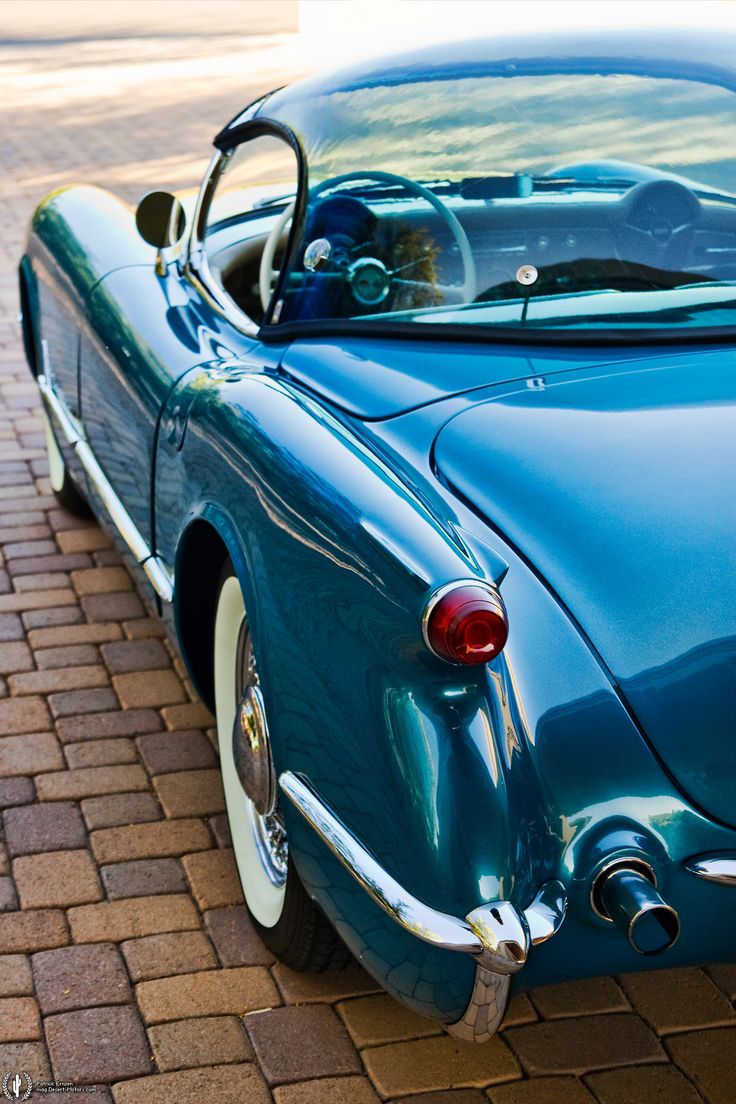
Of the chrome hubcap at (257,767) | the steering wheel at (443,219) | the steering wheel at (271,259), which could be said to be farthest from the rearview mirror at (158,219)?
the chrome hubcap at (257,767)

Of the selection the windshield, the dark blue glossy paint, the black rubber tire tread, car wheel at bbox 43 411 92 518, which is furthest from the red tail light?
car wheel at bbox 43 411 92 518

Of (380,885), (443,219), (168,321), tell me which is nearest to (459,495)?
(380,885)

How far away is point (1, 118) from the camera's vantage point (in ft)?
44.9

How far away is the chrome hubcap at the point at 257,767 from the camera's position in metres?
2.60

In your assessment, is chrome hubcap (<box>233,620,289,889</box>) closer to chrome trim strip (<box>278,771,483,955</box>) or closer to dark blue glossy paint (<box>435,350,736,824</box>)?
chrome trim strip (<box>278,771,483,955</box>)

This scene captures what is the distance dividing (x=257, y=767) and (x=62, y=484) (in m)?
2.50

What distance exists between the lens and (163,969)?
2.71 meters

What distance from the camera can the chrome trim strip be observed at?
188 cm

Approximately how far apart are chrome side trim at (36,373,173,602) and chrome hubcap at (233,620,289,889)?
1.18ft

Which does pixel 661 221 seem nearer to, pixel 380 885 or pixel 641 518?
pixel 641 518

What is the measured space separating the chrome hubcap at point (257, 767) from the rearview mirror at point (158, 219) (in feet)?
4.58

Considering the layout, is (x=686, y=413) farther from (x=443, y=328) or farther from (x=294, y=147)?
(x=294, y=147)

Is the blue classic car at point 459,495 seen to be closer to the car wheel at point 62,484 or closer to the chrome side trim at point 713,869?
the chrome side trim at point 713,869

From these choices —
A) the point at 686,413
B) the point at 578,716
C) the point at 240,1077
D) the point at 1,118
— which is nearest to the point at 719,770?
the point at 578,716
